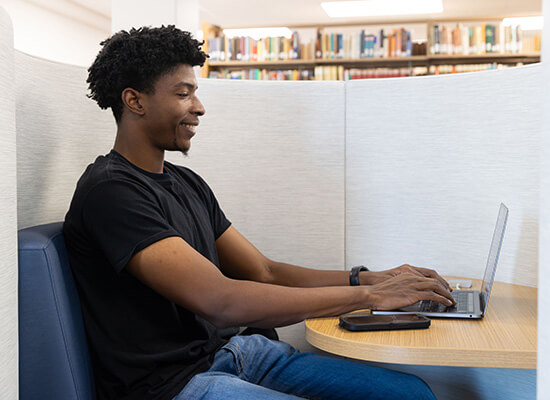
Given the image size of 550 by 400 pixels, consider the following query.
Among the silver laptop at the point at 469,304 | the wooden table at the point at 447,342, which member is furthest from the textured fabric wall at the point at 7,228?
the silver laptop at the point at 469,304

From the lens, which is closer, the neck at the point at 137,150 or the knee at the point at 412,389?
the knee at the point at 412,389

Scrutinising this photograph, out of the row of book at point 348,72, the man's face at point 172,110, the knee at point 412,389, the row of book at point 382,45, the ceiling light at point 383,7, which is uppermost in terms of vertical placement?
the ceiling light at point 383,7

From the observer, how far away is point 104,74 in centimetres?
146

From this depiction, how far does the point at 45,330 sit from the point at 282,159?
116cm

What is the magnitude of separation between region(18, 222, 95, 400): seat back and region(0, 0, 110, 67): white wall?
6.30m

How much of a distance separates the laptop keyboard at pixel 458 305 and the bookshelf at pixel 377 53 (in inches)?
188

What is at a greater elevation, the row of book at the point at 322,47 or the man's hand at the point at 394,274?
the row of book at the point at 322,47

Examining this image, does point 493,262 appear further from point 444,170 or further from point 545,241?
point 545,241

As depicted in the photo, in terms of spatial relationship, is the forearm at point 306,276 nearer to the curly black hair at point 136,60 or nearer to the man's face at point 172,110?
the man's face at point 172,110

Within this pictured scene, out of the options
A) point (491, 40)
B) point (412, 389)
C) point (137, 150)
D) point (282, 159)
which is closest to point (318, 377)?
point (412, 389)

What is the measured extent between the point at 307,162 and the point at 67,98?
0.88 meters

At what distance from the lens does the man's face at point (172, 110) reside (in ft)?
4.69

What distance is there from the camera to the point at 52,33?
7.70 meters

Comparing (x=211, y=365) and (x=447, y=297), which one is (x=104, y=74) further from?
(x=447, y=297)
